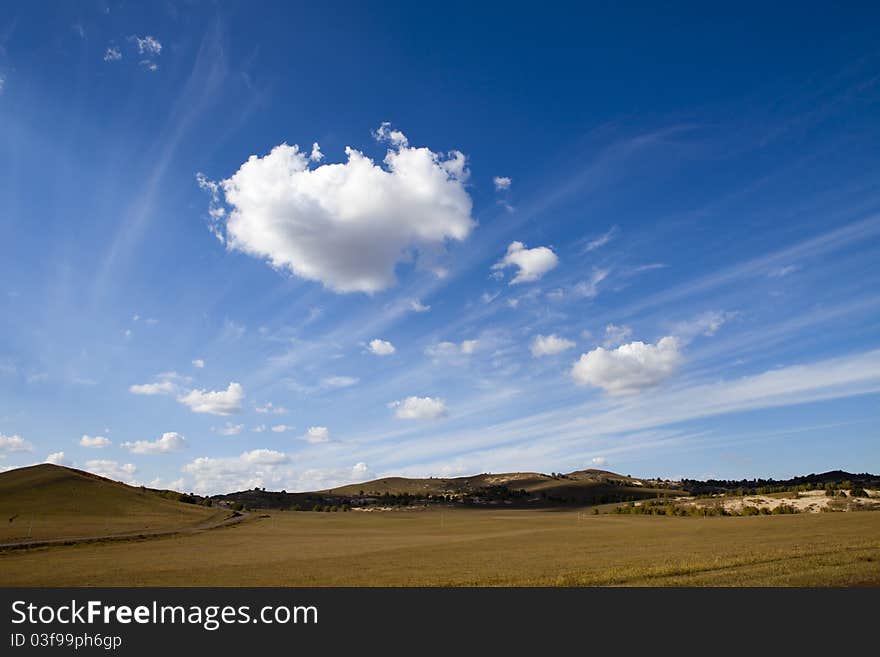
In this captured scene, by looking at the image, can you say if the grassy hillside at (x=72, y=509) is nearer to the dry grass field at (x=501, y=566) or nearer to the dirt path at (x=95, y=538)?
the dirt path at (x=95, y=538)

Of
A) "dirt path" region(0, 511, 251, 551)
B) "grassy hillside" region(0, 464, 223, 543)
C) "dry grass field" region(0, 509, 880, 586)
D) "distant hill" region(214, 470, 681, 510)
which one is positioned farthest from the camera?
"distant hill" region(214, 470, 681, 510)

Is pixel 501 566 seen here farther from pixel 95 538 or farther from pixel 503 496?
pixel 503 496

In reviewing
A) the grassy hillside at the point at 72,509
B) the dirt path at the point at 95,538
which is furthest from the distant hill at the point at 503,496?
the dirt path at the point at 95,538

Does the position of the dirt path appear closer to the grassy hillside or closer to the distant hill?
the grassy hillside

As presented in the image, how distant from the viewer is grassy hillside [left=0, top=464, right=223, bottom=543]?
253ft

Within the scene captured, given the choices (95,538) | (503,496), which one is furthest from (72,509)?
(503,496)

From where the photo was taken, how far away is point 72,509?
330 feet

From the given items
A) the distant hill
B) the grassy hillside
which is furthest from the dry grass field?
the distant hill

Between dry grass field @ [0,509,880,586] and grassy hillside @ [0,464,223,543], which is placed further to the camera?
grassy hillside @ [0,464,223,543]

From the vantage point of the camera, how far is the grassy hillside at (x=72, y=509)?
7719 centimetres
